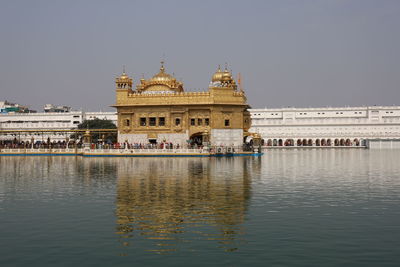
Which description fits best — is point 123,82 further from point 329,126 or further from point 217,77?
point 329,126

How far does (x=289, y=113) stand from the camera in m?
146

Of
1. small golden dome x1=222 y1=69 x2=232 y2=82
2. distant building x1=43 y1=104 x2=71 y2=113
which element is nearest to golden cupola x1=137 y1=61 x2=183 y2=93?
small golden dome x1=222 y1=69 x2=232 y2=82

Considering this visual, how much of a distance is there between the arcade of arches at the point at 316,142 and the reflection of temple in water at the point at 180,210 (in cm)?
11626

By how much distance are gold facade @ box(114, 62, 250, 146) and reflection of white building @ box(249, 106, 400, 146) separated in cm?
8010

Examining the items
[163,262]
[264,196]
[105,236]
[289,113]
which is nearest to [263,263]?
[163,262]

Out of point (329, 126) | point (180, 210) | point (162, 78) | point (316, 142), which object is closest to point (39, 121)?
point (316, 142)

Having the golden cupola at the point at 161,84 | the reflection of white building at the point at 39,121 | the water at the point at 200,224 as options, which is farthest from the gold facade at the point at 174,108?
the reflection of white building at the point at 39,121

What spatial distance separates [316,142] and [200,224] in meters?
130

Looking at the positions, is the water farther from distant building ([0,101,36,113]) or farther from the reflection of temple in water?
distant building ([0,101,36,113])

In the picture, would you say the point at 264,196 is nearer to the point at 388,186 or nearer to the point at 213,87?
the point at 388,186

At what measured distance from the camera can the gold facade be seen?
205 feet

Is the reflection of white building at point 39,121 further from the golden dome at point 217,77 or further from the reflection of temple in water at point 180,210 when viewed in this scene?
the reflection of temple in water at point 180,210

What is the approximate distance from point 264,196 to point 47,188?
1056cm

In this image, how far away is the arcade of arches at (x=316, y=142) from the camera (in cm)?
13950
